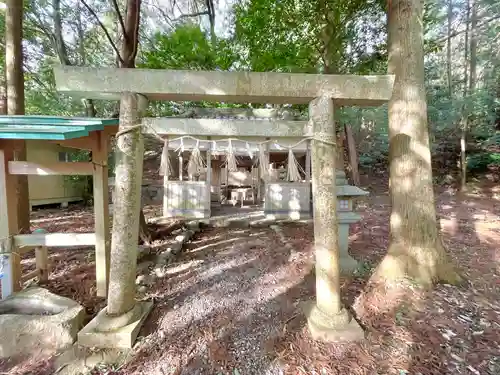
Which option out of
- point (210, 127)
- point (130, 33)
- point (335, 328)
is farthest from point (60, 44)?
point (335, 328)

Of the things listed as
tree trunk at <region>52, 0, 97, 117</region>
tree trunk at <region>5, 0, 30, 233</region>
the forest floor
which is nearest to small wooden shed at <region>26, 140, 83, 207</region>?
tree trunk at <region>52, 0, 97, 117</region>

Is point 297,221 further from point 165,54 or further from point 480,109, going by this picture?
point 480,109

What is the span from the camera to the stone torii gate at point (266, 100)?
2475 millimetres

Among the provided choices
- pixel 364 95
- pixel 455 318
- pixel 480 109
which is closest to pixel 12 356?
pixel 364 95

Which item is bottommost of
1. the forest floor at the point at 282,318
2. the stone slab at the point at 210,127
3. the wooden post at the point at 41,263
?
the forest floor at the point at 282,318

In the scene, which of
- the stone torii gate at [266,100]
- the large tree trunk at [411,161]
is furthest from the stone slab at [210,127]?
the large tree trunk at [411,161]

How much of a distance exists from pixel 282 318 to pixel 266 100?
2.72 metres

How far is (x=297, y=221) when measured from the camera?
7719 millimetres

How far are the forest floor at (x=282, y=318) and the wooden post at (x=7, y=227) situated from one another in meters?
0.73

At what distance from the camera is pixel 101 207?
3227 millimetres

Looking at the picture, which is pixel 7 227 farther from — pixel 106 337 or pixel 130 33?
pixel 130 33

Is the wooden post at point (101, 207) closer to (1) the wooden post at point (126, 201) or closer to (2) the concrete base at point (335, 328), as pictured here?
(1) the wooden post at point (126, 201)

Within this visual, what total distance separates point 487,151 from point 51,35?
1844 cm

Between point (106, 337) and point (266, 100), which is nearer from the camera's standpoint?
point (106, 337)
